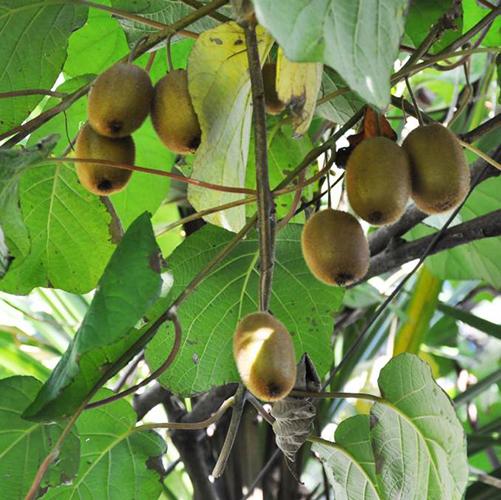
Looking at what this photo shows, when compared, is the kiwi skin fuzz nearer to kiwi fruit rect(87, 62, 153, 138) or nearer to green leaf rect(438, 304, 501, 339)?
kiwi fruit rect(87, 62, 153, 138)

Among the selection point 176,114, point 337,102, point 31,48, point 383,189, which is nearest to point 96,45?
point 31,48

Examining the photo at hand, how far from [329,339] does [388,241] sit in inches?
9.1

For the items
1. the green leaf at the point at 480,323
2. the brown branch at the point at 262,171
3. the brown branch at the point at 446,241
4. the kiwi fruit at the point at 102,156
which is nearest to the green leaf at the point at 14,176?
the kiwi fruit at the point at 102,156

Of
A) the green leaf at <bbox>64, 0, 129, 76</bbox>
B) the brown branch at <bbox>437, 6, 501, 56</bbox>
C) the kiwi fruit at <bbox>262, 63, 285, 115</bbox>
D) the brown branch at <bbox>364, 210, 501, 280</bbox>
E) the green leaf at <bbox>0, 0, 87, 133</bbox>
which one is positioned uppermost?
the green leaf at <bbox>64, 0, 129, 76</bbox>

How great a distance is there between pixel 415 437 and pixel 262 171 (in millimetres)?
283

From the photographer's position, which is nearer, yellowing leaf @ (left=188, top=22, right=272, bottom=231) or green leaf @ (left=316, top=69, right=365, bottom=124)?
yellowing leaf @ (left=188, top=22, right=272, bottom=231)

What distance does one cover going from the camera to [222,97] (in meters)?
0.61

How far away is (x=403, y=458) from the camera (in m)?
0.73

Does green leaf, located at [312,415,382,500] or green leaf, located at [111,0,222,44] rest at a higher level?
green leaf, located at [111,0,222,44]

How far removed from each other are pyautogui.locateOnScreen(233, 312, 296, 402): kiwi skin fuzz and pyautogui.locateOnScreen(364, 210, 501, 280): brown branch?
16.1 inches

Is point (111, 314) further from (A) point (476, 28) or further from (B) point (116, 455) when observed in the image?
(A) point (476, 28)

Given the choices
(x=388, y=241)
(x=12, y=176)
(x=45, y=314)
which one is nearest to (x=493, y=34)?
(x=388, y=241)

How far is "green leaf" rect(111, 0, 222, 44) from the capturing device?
0.76m

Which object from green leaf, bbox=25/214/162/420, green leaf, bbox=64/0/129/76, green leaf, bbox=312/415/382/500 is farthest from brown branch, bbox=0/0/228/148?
green leaf, bbox=312/415/382/500
